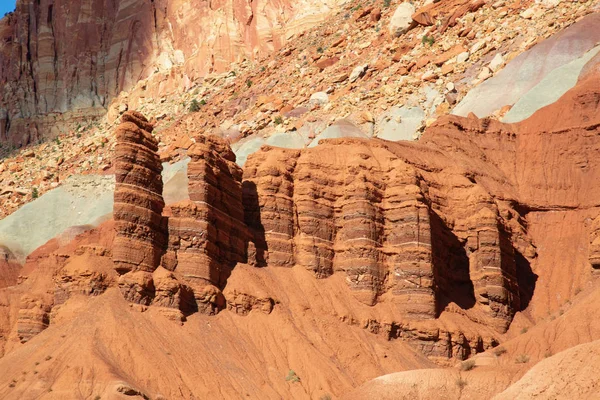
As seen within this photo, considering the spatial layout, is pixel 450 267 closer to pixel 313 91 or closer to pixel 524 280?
pixel 524 280

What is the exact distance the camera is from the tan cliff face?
127750mm

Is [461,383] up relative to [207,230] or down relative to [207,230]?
down

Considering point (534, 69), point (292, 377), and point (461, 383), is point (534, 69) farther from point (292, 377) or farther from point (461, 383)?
point (461, 383)

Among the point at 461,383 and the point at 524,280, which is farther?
the point at 524,280

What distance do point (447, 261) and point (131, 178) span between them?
1763 centimetres

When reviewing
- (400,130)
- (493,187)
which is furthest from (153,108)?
(493,187)

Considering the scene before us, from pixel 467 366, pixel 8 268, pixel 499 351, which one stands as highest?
pixel 8 268

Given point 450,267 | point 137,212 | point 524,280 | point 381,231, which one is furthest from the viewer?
point 524,280

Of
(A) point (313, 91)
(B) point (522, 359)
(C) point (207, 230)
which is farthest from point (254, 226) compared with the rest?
(A) point (313, 91)

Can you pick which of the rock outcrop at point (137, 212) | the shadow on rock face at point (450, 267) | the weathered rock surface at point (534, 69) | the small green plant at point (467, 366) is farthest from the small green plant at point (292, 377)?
the weathered rock surface at point (534, 69)

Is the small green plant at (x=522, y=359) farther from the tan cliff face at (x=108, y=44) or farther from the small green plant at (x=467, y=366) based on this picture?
the tan cliff face at (x=108, y=44)

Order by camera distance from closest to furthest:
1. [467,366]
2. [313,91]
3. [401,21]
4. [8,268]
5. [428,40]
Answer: [467,366]
[8,268]
[428,40]
[313,91]
[401,21]

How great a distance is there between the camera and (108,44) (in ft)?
456

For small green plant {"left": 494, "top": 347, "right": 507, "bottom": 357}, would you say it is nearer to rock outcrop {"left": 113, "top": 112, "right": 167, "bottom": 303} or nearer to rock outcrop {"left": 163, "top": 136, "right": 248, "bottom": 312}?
rock outcrop {"left": 163, "top": 136, "right": 248, "bottom": 312}
